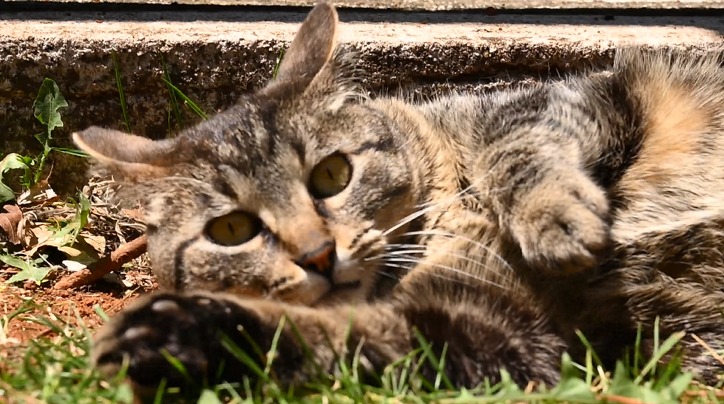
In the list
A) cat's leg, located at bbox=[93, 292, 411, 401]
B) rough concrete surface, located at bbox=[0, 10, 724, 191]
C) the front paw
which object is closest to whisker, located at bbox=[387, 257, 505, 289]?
cat's leg, located at bbox=[93, 292, 411, 401]

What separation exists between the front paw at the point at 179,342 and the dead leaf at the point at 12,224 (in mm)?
1488

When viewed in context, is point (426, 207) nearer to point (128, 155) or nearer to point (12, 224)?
point (128, 155)

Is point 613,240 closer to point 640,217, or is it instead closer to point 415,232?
point 640,217

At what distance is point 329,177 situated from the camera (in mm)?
2191

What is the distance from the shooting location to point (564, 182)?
200 cm

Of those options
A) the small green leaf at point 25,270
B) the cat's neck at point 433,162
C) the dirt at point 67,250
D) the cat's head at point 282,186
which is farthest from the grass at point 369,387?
the small green leaf at point 25,270

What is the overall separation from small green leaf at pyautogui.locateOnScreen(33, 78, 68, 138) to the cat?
0.52m

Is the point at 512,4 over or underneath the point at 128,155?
over

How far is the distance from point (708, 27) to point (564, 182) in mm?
1582

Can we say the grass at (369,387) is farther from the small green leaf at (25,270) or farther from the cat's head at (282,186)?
the small green leaf at (25,270)

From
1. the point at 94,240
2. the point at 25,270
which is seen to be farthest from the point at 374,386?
the point at 94,240

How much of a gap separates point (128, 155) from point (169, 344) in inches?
36.7

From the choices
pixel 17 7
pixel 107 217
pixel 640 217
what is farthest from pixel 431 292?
pixel 17 7

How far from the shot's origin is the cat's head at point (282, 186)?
2004mm
